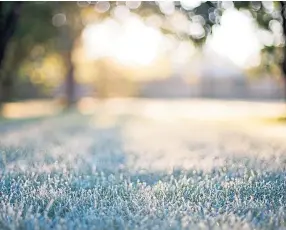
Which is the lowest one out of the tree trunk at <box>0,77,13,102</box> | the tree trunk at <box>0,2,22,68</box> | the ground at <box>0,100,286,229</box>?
the tree trunk at <box>0,77,13,102</box>

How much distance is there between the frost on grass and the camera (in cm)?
431

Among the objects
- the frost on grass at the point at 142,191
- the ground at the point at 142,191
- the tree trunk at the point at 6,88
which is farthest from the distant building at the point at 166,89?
the frost on grass at the point at 142,191

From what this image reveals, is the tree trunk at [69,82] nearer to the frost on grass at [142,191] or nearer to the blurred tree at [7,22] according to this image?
the blurred tree at [7,22]

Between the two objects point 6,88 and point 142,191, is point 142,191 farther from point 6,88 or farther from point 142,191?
point 6,88

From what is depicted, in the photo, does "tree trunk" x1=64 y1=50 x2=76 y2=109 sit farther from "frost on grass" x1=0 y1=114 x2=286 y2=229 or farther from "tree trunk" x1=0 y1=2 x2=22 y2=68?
"frost on grass" x1=0 y1=114 x2=286 y2=229

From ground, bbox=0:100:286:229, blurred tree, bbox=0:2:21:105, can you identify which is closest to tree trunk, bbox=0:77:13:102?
blurred tree, bbox=0:2:21:105

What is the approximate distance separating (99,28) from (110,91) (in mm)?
23012

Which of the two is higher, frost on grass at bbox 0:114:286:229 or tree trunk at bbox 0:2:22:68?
tree trunk at bbox 0:2:22:68

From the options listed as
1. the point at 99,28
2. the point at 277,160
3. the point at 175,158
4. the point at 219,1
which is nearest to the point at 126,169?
the point at 175,158

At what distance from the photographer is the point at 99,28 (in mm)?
34844

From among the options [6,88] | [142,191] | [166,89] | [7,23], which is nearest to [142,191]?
[142,191]

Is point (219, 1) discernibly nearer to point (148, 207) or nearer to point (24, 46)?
point (148, 207)

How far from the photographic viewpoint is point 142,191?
5.45 metres

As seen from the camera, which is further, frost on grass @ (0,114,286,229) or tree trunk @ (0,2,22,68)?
tree trunk @ (0,2,22,68)
